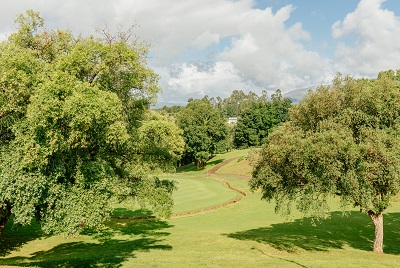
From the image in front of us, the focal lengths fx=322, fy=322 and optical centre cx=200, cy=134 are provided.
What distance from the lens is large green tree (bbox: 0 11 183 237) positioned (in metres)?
15.4

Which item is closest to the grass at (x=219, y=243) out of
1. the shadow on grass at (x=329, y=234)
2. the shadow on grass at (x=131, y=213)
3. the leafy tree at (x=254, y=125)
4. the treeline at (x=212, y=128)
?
the shadow on grass at (x=329, y=234)

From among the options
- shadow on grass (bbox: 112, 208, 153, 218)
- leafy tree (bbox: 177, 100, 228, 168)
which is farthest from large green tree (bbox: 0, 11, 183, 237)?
leafy tree (bbox: 177, 100, 228, 168)

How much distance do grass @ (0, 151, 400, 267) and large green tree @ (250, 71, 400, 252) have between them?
326 centimetres

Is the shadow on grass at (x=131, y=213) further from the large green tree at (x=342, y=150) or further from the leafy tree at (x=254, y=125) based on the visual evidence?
the leafy tree at (x=254, y=125)

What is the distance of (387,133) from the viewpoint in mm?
19844

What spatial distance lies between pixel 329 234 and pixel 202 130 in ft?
195

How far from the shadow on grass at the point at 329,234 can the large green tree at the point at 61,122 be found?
41.3ft

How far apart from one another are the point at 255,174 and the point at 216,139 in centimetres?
6735

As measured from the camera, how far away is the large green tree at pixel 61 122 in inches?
605

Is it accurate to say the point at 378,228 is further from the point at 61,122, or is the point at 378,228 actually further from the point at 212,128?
the point at 212,128

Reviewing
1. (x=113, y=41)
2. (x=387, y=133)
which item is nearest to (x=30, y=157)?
(x=113, y=41)

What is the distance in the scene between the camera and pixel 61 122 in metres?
15.7

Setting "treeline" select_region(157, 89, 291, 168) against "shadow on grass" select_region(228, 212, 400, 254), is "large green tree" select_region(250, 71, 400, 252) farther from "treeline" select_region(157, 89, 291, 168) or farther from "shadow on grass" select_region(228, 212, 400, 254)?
"treeline" select_region(157, 89, 291, 168)

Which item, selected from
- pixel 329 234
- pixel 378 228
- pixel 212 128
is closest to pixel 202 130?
pixel 212 128
